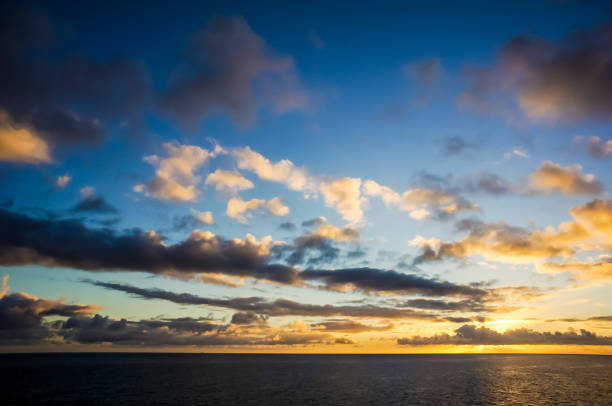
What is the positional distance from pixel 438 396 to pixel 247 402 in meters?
Answer: 53.2

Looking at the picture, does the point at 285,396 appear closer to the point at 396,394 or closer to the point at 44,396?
the point at 396,394

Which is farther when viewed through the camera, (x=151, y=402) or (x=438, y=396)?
(x=438, y=396)

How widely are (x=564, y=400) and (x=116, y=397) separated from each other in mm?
119584

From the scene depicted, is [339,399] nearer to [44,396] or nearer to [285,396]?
[285,396]

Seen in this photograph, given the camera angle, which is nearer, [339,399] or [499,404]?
[499,404]

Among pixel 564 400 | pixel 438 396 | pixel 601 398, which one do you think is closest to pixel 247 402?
pixel 438 396

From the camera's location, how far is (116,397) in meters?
93.4

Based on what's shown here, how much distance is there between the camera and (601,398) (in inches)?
3767

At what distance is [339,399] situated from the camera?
89812 mm

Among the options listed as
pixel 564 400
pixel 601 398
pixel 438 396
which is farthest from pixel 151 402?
pixel 601 398

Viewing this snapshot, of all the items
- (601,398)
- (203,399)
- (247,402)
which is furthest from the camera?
(601,398)

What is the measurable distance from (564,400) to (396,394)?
4298 cm

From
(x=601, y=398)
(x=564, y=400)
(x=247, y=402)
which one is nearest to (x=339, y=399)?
(x=247, y=402)

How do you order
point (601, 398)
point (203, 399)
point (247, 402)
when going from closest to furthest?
point (247, 402) < point (203, 399) < point (601, 398)
